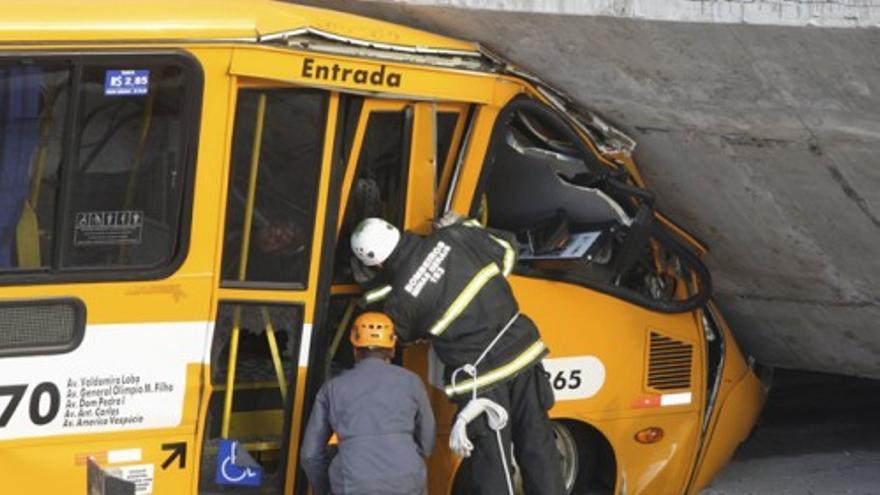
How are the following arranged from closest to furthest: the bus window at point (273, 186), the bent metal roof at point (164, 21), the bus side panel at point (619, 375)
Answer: the bent metal roof at point (164, 21), the bus window at point (273, 186), the bus side panel at point (619, 375)

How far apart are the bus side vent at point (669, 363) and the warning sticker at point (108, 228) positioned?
100 inches

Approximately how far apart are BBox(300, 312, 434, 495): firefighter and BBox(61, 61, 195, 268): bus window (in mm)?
830

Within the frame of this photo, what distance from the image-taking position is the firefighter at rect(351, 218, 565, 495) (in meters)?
6.80

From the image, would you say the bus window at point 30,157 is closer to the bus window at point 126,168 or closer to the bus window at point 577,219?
the bus window at point 126,168

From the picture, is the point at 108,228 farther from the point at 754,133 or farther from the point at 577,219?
the point at 754,133

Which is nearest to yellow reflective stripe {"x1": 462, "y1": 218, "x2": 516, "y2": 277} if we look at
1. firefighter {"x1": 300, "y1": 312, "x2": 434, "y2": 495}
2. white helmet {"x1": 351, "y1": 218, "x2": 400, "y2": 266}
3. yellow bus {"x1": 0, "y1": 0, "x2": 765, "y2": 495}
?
yellow bus {"x1": 0, "y1": 0, "x2": 765, "y2": 495}

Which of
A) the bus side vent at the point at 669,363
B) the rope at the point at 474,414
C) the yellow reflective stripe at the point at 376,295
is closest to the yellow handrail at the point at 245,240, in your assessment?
the yellow reflective stripe at the point at 376,295

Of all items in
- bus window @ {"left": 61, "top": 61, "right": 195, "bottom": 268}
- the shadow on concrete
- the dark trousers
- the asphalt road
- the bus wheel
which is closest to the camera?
bus window @ {"left": 61, "top": 61, "right": 195, "bottom": 268}

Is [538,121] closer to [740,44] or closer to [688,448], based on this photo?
[740,44]

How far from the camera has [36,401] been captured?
616cm

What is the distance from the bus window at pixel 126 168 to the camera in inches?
244

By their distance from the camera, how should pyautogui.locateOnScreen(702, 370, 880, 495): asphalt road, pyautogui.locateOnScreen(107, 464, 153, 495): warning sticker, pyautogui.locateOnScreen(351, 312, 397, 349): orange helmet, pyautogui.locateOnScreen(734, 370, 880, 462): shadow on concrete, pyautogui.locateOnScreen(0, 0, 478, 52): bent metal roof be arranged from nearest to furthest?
pyautogui.locateOnScreen(0, 0, 478, 52): bent metal roof
pyautogui.locateOnScreen(107, 464, 153, 495): warning sticker
pyautogui.locateOnScreen(351, 312, 397, 349): orange helmet
pyautogui.locateOnScreen(702, 370, 880, 495): asphalt road
pyautogui.locateOnScreen(734, 370, 880, 462): shadow on concrete

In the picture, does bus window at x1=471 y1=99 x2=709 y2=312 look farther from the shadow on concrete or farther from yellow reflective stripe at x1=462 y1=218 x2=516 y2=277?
the shadow on concrete

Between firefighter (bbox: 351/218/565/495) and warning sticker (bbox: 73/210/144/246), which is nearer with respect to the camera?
warning sticker (bbox: 73/210/144/246)
